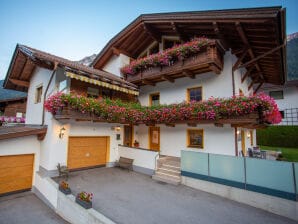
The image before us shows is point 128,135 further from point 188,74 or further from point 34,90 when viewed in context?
point 34,90

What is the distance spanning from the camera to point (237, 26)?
929cm

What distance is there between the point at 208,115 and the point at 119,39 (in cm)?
1114

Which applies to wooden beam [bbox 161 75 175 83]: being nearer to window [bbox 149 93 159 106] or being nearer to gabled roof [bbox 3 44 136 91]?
window [bbox 149 93 159 106]

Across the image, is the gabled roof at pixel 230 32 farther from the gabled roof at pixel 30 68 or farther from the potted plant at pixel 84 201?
the potted plant at pixel 84 201

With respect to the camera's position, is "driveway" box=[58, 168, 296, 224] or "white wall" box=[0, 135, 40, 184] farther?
"white wall" box=[0, 135, 40, 184]

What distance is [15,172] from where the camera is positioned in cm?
1022

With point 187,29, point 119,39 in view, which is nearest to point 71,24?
point 119,39

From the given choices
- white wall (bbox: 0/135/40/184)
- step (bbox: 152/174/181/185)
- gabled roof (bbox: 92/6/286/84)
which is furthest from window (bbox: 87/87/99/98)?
step (bbox: 152/174/181/185)

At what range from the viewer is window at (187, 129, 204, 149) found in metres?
11.6

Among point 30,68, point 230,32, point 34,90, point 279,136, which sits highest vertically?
point 230,32

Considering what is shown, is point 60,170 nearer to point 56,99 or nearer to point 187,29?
point 56,99

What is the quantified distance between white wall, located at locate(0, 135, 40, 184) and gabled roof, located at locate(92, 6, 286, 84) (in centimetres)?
1048

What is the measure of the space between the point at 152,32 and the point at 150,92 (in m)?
5.19

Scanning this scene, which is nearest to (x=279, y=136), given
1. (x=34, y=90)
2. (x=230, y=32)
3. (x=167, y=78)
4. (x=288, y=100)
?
(x=288, y=100)
